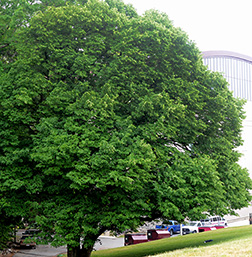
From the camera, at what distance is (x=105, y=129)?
1553 centimetres

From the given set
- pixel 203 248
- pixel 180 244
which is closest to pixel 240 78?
Answer: pixel 180 244

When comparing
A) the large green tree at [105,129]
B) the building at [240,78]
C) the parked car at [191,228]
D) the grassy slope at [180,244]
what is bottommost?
the parked car at [191,228]

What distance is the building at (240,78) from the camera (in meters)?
60.7

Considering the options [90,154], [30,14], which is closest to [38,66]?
[30,14]

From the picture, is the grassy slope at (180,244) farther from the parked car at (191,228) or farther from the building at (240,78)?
the building at (240,78)

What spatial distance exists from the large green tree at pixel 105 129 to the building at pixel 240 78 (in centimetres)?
4454

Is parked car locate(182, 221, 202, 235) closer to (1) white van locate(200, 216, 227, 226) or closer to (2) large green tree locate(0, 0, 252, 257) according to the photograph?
(1) white van locate(200, 216, 227, 226)

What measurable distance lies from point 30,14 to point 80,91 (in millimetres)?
5632

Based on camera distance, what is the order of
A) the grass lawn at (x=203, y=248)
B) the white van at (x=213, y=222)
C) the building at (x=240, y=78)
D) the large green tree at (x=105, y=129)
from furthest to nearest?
the building at (x=240, y=78) → the white van at (x=213, y=222) → the large green tree at (x=105, y=129) → the grass lawn at (x=203, y=248)

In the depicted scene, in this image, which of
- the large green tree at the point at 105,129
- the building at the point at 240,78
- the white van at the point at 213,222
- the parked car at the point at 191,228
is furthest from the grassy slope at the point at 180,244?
the building at the point at 240,78

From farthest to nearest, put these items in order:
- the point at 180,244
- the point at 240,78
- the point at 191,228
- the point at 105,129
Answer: the point at 240,78, the point at 191,228, the point at 180,244, the point at 105,129

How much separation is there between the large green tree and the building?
44544 millimetres

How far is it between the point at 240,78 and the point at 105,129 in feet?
193

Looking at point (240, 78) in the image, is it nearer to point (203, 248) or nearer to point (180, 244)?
point (180, 244)
